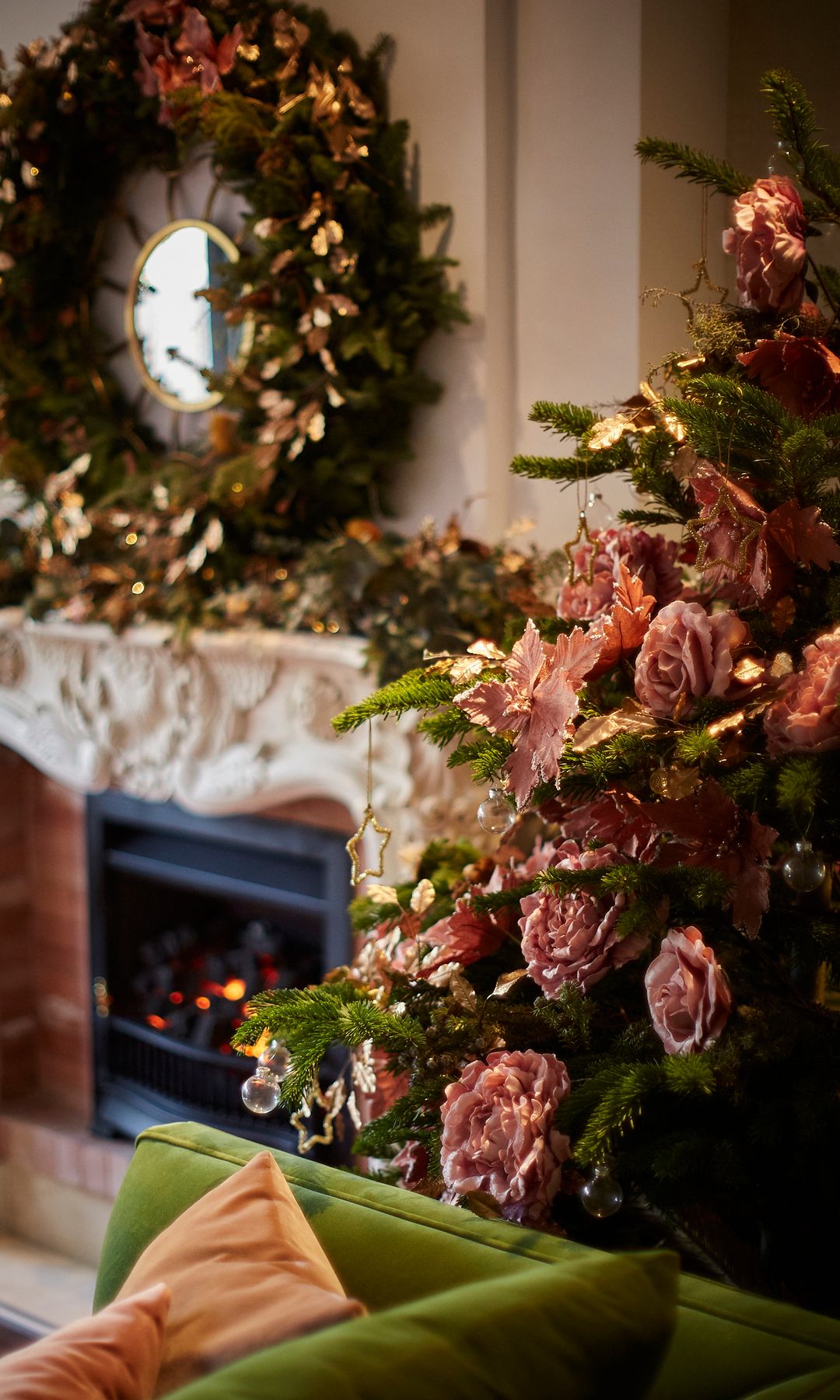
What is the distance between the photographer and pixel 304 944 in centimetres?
252

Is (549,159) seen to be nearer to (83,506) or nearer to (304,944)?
(83,506)

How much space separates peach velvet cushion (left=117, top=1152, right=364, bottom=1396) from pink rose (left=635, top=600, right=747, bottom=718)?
0.45 metres

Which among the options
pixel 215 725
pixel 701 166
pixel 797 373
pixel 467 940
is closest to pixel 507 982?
pixel 467 940

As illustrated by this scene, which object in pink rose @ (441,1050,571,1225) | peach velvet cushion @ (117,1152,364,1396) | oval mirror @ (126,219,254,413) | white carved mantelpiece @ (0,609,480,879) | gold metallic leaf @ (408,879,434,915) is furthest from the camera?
oval mirror @ (126,219,254,413)

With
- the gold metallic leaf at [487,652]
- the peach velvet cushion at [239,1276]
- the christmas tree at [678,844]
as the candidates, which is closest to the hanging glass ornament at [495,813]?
the christmas tree at [678,844]

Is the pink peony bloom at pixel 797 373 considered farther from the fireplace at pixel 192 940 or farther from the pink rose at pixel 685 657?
the fireplace at pixel 192 940

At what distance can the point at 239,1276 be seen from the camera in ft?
2.53

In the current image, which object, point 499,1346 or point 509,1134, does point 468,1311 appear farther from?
point 509,1134

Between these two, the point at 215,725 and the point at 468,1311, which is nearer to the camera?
the point at 468,1311

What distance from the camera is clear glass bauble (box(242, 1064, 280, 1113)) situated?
1.06 meters

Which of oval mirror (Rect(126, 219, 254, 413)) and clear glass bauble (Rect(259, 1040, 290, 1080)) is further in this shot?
oval mirror (Rect(126, 219, 254, 413))

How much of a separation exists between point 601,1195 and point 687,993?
0.55 feet

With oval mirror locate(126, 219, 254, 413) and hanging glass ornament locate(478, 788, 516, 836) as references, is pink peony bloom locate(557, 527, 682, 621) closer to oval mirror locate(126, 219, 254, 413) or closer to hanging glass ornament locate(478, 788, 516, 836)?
hanging glass ornament locate(478, 788, 516, 836)

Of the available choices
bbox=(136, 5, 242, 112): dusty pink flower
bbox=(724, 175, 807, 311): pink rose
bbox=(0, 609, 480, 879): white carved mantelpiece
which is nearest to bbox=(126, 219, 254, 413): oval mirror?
bbox=(136, 5, 242, 112): dusty pink flower
